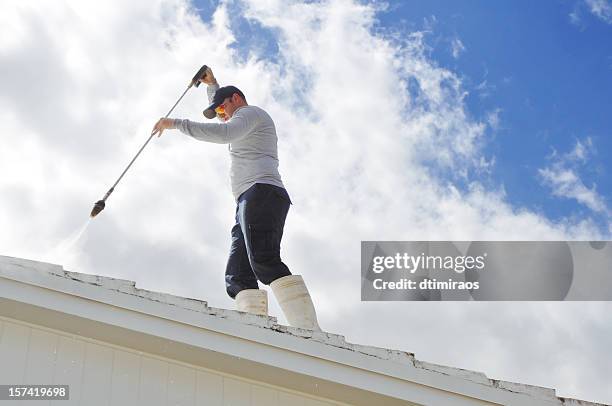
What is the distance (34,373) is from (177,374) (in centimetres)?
71

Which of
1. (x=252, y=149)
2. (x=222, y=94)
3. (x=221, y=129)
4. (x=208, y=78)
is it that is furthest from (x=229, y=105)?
(x=208, y=78)

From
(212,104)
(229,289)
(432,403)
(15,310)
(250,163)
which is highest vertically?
(212,104)

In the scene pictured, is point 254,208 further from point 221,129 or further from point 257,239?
point 221,129

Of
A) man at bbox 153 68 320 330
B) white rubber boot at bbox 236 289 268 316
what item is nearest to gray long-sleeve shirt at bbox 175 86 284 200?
man at bbox 153 68 320 330

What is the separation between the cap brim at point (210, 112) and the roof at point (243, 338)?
2.04m

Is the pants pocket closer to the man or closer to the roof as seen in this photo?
the man

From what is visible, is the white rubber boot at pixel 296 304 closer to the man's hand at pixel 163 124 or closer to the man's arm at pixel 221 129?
the man's arm at pixel 221 129

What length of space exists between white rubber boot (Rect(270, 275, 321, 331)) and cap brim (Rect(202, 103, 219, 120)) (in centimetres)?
153

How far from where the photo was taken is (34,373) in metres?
4.61

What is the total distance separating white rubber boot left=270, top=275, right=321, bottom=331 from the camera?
17.3 feet

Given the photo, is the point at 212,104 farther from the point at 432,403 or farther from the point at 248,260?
the point at 432,403

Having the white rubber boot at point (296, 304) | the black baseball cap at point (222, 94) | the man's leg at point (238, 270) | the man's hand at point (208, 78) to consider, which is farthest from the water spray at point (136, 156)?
the white rubber boot at point (296, 304)

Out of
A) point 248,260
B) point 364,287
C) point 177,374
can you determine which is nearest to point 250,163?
point 248,260

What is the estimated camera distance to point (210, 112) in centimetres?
634
